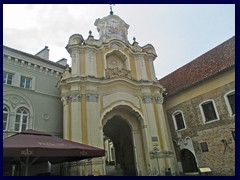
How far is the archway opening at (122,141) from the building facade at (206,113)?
393 centimetres

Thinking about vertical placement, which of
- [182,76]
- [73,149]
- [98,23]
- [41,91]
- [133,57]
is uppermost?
[98,23]

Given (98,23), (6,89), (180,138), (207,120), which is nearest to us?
(6,89)

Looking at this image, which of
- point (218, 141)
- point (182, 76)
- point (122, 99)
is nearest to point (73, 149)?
point (122, 99)

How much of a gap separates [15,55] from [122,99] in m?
8.21

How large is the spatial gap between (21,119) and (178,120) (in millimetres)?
12502

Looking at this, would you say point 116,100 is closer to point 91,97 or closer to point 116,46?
point 91,97

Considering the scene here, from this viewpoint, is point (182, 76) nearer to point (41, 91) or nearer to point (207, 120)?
point (207, 120)

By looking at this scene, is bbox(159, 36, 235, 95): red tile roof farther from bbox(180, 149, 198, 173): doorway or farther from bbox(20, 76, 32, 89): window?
bbox(20, 76, 32, 89): window

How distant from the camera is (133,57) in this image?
18.6 metres

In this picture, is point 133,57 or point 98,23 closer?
point 133,57

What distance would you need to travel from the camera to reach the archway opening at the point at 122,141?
17562mm

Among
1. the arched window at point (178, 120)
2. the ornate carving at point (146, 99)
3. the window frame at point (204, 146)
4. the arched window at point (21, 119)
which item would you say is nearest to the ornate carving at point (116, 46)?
the ornate carving at point (146, 99)

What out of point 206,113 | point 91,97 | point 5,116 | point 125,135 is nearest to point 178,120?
point 206,113

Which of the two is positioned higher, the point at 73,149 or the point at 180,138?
the point at 180,138
